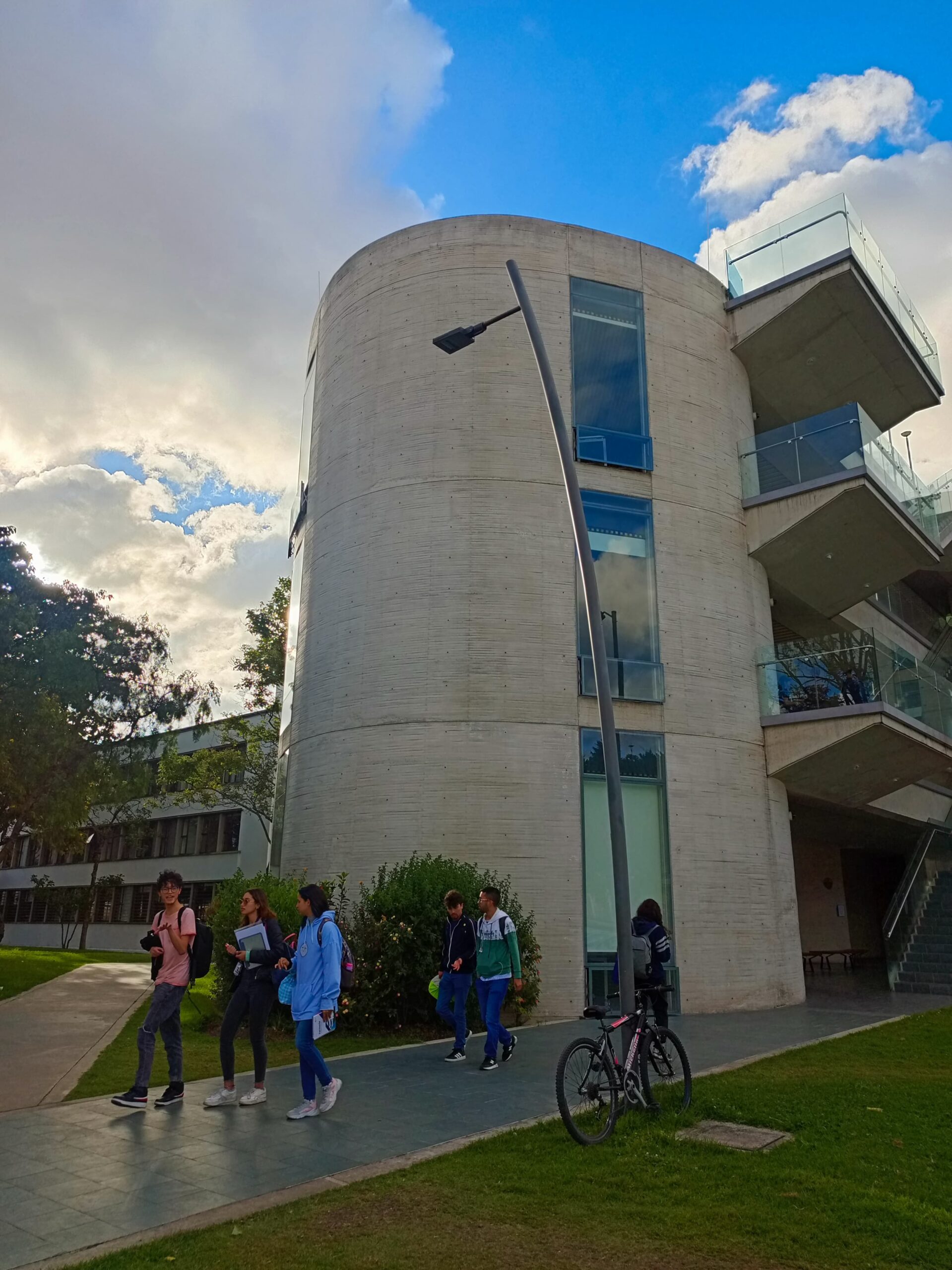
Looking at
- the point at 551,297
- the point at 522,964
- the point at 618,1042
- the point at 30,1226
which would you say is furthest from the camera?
the point at 551,297

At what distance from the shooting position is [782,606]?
814 inches

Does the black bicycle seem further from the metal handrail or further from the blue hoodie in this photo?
the metal handrail

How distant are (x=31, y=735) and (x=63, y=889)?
1336 inches

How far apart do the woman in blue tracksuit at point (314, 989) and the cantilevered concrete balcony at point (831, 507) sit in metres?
12.8

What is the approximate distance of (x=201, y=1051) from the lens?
437 inches

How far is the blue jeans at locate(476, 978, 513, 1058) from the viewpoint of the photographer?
32.1 feet

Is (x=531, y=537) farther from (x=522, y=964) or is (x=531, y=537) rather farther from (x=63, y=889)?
(x=63, y=889)

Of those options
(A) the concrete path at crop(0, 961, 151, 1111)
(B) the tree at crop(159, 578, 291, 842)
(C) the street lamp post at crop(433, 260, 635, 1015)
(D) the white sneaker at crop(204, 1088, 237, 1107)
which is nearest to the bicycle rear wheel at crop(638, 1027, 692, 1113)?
(C) the street lamp post at crop(433, 260, 635, 1015)

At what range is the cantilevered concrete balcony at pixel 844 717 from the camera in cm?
1655

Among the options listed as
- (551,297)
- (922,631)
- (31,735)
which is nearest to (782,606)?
(551,297)

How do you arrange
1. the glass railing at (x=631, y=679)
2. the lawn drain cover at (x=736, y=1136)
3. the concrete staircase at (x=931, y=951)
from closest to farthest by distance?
the lawn drain cover at (x=736, y=1136), the glass railing at (x=631, y=679), the concrete staircase at (x=931, y=951)

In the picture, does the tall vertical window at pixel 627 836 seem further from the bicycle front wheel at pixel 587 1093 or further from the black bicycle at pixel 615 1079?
the bicycle front wheel at pixel 587 1093

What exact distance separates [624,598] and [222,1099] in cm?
1084

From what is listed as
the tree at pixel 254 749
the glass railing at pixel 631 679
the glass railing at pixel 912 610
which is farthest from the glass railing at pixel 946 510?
the tree at pixel 254 749
